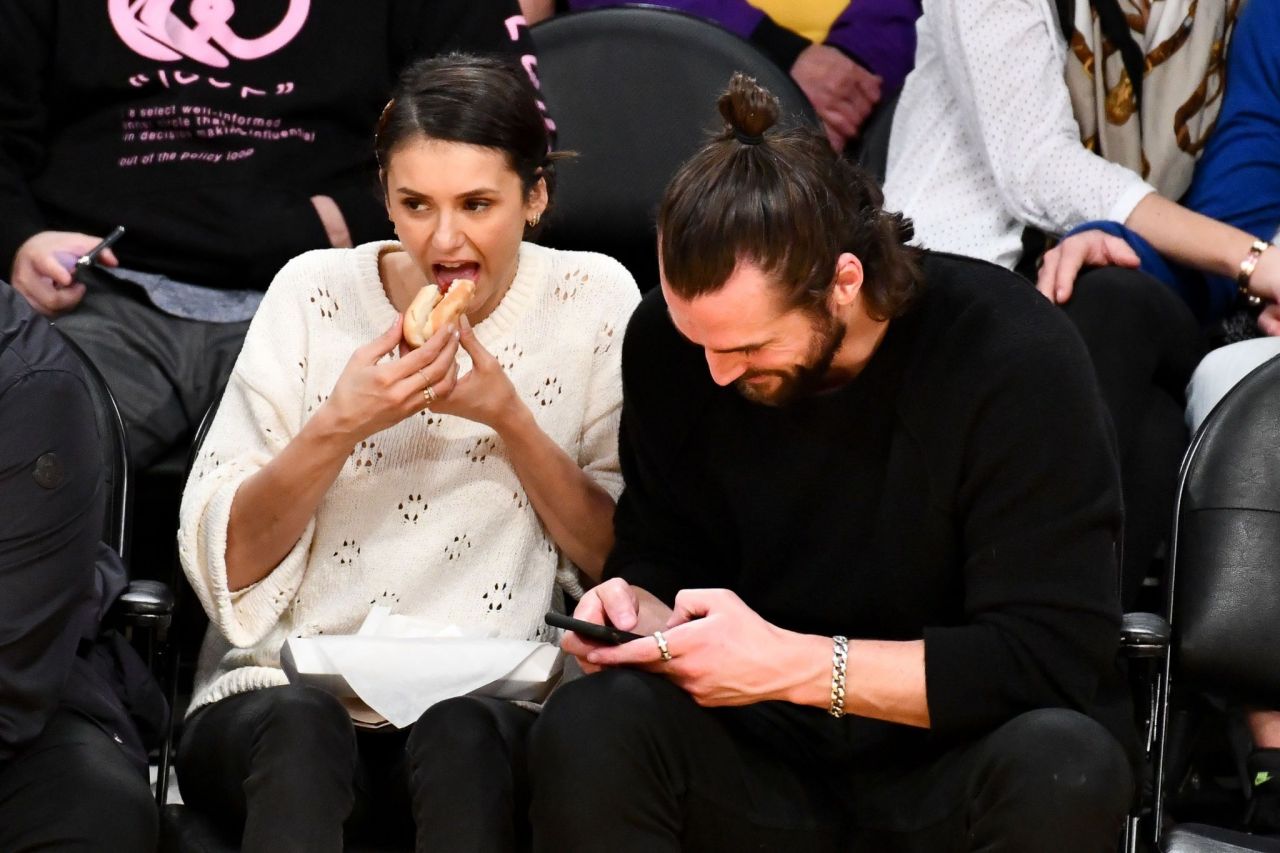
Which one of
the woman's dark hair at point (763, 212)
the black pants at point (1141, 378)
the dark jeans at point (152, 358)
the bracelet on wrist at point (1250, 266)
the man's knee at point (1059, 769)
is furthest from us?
the bracelet on wrist at point (1250, 266)

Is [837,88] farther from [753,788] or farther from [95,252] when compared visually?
[753,788]

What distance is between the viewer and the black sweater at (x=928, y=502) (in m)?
2.07

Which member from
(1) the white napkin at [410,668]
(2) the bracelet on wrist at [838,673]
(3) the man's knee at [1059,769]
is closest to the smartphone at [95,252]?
(1) the white napkin at [410,668]

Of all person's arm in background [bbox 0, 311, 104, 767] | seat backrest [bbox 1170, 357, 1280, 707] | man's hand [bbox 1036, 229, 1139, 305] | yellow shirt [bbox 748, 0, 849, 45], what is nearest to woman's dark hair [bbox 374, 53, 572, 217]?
person's arm in background [bbox 0, 311, 104, 767]

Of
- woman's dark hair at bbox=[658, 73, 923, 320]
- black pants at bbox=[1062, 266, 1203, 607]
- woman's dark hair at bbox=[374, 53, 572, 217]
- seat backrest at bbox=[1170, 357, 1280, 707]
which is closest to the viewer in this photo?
woman's dark hair at bbox=[658, 73, 923, 320]

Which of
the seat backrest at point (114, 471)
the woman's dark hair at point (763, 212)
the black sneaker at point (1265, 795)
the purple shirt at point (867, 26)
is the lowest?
the black sneaker at point (1265, 795)

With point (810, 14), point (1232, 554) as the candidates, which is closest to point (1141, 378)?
point (1232, 554)

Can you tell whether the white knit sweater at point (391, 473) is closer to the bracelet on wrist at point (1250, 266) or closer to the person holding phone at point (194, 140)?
the person holding phone at point (194, 140)

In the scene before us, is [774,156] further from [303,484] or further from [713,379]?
[303,484]

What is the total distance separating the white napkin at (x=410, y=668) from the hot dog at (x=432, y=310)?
40 cm

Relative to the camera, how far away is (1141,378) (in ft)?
9.32

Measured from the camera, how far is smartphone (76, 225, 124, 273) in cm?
294

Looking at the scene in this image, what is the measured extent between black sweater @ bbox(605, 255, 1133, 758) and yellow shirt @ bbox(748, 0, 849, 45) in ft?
4.83

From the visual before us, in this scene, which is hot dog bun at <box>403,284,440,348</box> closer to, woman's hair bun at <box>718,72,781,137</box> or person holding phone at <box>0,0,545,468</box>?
woman's hair bun at <box>718,72,781,137</box>
